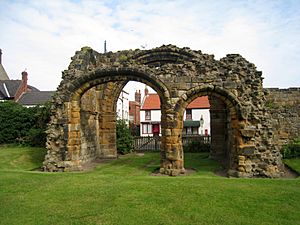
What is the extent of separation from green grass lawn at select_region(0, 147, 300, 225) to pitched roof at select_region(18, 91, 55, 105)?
→ 97.2 ft

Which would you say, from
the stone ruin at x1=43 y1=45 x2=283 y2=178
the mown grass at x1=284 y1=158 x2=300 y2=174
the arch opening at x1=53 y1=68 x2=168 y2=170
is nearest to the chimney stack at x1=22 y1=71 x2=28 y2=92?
the arch opening at x1=53 y1=68 x2=168 y2=170

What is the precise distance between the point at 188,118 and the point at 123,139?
21783 millimetres

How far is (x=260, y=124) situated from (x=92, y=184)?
5791 mm

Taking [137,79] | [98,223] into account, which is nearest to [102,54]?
[137,79]

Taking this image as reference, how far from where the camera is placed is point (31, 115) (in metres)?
17.9

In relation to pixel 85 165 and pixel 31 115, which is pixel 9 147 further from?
pixel 85 165

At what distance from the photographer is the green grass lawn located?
5.54m

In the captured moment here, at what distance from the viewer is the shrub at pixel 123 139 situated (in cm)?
1806

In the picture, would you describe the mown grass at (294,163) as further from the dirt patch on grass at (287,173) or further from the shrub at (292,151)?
the shrub at (292,151)

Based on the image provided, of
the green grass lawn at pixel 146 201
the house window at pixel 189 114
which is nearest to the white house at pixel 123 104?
the house window at pixel 189 114

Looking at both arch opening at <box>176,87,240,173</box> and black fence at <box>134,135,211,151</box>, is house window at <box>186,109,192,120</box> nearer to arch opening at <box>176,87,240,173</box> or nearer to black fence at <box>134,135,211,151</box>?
black fence at <box>134,135,211,151</box>

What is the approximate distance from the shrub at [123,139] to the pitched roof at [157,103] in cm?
1951

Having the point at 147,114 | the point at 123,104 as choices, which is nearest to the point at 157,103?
the point at 147,114

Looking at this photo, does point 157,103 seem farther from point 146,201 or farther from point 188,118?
point 146,201
